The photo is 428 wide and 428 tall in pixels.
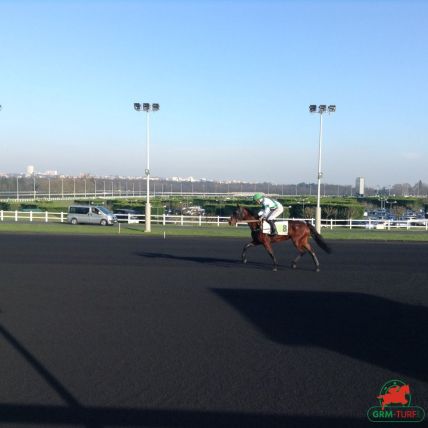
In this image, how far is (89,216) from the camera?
1882 inches

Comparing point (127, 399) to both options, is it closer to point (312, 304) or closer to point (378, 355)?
point (378, 355)

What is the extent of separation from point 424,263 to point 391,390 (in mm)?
15706

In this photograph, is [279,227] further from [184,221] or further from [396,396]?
[184,221]

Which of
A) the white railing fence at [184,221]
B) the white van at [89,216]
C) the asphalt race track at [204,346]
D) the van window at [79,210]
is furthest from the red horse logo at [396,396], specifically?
the van window at [79,210]

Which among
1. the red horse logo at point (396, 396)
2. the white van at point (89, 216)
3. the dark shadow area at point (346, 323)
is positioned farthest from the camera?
the white van at point (89, 216)

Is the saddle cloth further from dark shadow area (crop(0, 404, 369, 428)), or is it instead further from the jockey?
dark shadow area (crop(0, 404, 369, 428))

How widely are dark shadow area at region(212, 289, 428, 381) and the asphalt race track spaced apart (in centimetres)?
3

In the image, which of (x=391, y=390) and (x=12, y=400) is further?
(x=391, y=390)

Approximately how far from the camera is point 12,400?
6715 mm

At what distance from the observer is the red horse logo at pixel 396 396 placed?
271 inches

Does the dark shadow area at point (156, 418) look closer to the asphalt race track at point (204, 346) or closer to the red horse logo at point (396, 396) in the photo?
the asphalt race track at point (204, 346)

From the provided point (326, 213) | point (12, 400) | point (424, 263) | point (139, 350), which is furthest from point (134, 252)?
point (326, 213)

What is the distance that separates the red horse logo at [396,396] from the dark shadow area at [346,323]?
0.55 m

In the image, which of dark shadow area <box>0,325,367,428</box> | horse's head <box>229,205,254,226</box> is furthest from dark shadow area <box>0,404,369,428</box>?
horse's head <box>229,205,254,226</box>
